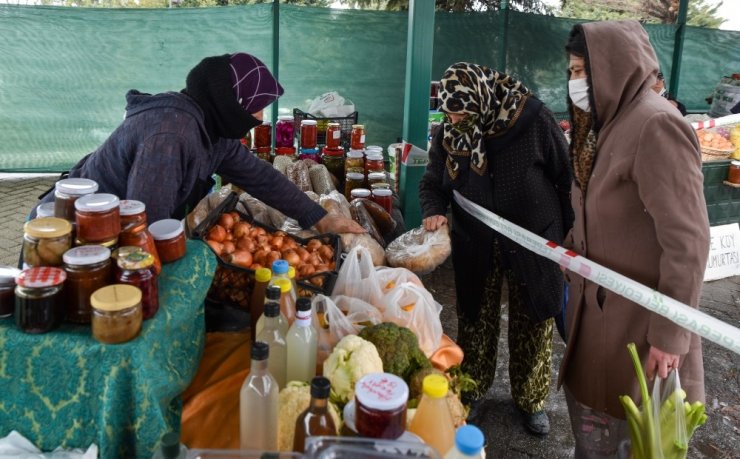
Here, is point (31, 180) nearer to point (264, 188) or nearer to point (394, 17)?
point (394, 17)

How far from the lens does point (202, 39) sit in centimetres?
773

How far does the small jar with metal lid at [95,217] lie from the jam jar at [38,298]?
13 centimetres

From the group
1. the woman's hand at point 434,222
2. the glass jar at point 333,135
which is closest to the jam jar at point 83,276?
the woman's hand at point 434,222

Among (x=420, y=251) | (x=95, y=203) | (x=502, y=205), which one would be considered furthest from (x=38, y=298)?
(x=502, y=205)

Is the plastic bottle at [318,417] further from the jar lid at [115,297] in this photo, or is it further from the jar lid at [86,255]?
the jar lid at [86,255]

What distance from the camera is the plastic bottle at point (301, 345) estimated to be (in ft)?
5.87

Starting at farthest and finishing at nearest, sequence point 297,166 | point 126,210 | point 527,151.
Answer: point 297,166, point 527,151, point 126,210

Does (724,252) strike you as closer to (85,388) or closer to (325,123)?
(325,123)

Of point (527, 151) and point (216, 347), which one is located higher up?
point (527, 151)

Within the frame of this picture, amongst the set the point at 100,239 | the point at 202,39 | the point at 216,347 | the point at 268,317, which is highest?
the point at 202,39

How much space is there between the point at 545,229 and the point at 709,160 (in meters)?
4.42

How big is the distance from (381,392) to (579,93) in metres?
1.78

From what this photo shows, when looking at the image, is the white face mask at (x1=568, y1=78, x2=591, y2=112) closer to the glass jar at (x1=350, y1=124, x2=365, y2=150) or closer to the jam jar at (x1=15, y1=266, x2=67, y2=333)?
the jam jar at (x1=15, y1=266, x2=67, y2=333)

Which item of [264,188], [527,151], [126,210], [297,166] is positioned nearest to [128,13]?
[297,166]
